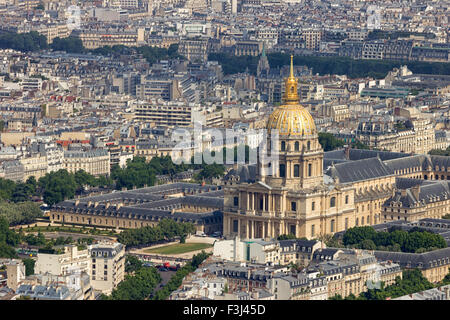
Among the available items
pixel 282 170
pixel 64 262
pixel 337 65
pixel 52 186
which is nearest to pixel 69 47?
pixel 337 65

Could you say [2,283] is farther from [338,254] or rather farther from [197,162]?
[197,162]

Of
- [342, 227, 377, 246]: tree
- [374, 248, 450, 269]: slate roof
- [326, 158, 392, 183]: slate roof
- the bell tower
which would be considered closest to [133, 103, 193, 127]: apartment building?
[326, 158, 392, 183]: slate roof

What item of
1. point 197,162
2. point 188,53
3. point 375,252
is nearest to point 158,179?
point 197,162

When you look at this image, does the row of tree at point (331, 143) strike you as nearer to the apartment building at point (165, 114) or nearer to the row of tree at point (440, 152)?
the row of tree at point (440, 152)

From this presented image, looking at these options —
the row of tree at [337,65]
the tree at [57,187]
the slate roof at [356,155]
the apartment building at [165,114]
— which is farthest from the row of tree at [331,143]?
the row of tree at [337,65]

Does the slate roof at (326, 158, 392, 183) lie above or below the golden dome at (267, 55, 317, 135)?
below

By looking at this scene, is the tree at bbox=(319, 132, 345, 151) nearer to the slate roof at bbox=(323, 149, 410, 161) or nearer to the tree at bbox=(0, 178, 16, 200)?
the slate roof at bbox=(323, 149, 410, 161)

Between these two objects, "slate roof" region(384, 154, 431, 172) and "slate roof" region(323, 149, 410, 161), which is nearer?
"slate roof" region(384, 154, 431, 172)
